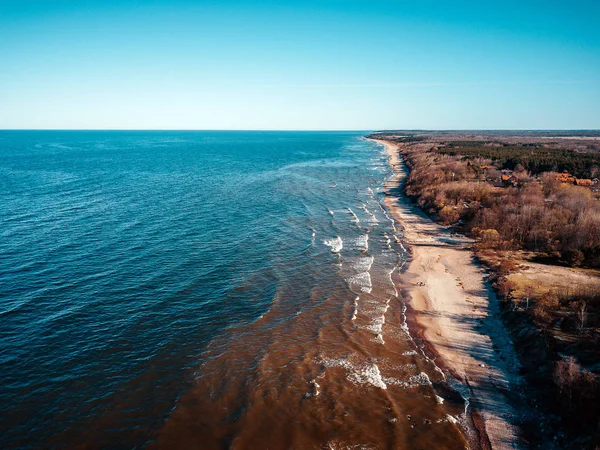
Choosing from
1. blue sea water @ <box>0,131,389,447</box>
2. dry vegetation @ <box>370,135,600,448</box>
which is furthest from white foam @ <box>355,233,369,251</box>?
dry vegetation @ <box>370,135,600,448</box>

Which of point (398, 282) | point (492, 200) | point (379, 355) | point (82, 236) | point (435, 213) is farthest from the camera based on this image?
point (435, 213)

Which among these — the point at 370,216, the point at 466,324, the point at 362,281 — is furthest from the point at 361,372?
the point at 370,216

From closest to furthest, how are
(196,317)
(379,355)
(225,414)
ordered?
(225,414)
(379,355)
(196,317)

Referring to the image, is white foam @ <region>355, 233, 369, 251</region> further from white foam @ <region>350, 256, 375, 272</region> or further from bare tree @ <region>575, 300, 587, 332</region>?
bare tree @ <region>575, 300, 587, 332</region>

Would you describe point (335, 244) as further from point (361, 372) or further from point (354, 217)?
point (361, 372)

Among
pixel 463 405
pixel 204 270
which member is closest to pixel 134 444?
pixel 463 405

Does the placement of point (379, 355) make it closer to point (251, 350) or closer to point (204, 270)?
point (251, 350)
